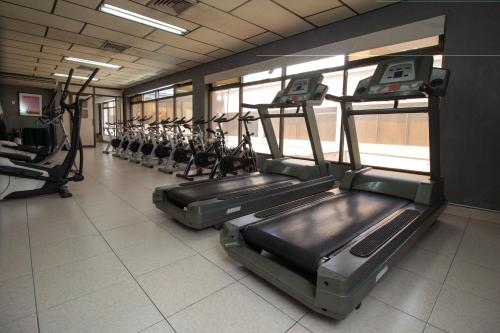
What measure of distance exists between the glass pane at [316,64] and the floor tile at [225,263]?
11.8 ft

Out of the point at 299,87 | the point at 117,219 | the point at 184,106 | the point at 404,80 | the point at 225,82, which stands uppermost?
the point at 225,82

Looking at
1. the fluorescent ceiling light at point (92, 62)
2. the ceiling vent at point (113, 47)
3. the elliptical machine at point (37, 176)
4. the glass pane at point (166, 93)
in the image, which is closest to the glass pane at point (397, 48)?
the elliptical machine at point (37, 176)

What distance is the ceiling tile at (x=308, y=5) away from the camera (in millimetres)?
3496

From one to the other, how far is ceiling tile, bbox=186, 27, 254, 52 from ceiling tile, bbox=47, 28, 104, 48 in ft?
6.58

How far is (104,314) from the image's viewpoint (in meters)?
1.42

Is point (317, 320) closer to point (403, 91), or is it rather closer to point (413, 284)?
point (413, 284)

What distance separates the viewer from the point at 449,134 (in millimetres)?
3223

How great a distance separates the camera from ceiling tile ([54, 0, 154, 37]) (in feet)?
12.6

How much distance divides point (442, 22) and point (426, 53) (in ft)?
1.27

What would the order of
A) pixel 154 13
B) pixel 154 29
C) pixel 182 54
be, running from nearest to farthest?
pixel 154 13 < pixel 154 29 < pixel 182 54

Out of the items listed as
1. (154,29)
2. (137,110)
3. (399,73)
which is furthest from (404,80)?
(137,110)

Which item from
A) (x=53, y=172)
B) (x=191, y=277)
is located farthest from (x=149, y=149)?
(x=191, y=277)

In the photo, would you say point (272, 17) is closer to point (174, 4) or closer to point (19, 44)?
point (174, 4)

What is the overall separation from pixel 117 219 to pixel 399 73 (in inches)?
130
